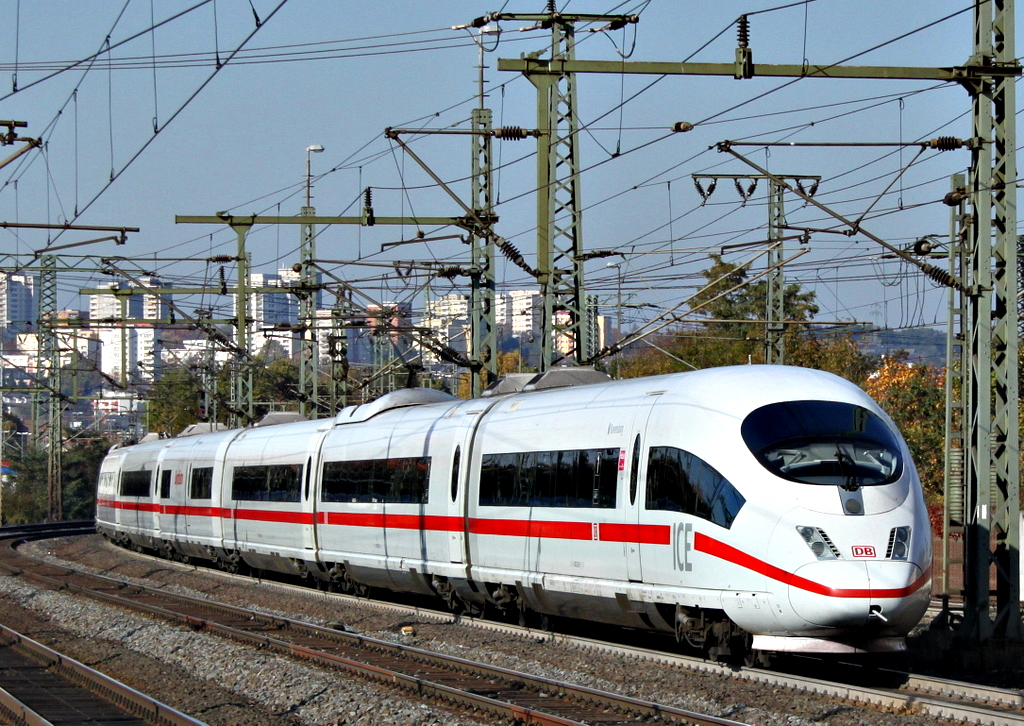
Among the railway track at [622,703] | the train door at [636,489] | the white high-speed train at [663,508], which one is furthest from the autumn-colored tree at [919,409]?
the train door at [636,489]

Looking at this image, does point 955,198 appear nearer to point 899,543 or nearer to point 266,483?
point 899,543

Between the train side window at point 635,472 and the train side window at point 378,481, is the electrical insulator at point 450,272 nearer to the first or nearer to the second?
the train side window at point 378,481

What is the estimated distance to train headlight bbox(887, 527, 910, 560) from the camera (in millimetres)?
11773

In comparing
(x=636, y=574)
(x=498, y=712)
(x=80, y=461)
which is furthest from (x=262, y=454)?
(x=80, y=461)

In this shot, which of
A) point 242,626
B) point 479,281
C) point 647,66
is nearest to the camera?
point 647,66

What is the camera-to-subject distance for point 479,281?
85.8 feet

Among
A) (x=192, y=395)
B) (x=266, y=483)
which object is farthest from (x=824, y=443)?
(x=192, y=395)

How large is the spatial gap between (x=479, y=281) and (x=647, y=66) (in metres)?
9.88

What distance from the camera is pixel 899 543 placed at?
1184cm

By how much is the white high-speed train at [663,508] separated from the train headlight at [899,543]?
0.04ft

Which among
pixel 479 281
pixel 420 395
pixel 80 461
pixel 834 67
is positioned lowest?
pixel 80 461

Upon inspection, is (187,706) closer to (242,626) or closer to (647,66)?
(242,626)

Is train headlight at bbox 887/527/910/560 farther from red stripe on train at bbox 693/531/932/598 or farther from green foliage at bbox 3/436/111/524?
green foliage at bbox 3/436/111/524

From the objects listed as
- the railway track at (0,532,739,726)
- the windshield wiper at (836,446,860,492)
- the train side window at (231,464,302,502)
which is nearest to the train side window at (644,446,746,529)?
the windshield wiper at (836,446,860,492)
